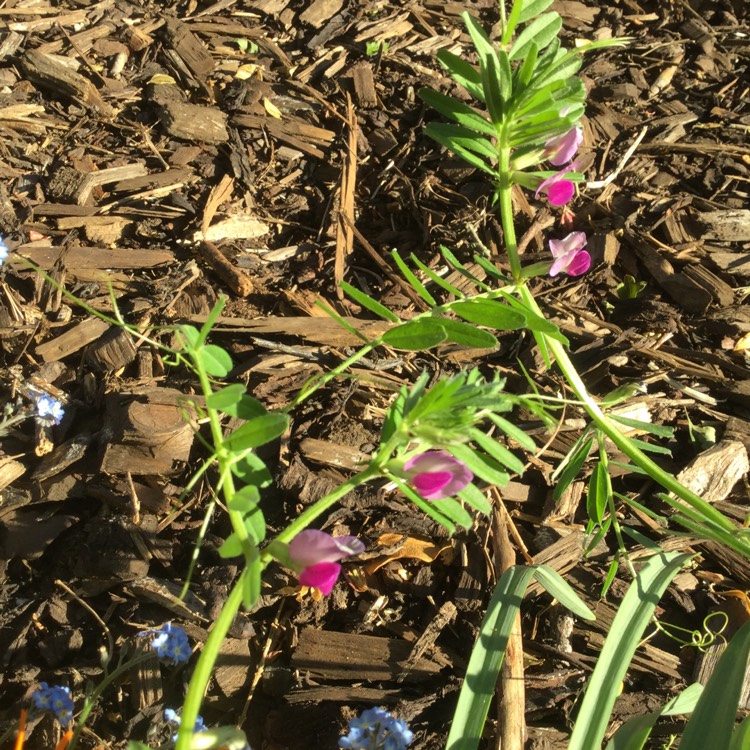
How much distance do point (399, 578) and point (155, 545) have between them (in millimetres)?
615

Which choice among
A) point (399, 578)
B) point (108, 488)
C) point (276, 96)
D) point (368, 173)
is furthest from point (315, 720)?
point (276, 96)

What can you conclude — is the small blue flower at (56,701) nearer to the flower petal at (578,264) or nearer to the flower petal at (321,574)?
the flower petal at (321,574)

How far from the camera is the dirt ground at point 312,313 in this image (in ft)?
6.39

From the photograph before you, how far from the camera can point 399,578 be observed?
208cm

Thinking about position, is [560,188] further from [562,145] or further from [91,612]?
[91,612]

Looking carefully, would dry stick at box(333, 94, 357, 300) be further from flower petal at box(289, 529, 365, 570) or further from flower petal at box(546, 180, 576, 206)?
flower petal at box(289, 529, 365, 570)

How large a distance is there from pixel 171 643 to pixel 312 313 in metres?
1.01

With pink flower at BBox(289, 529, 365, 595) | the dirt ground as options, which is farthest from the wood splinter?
pink flower at BBox(289, 529, 365, 595)

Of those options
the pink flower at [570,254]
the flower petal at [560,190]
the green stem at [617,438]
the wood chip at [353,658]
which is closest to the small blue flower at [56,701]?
the wood chip at [353,658]

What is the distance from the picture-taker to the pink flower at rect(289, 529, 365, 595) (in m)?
1.16

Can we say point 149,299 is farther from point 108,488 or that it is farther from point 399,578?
point 399,578

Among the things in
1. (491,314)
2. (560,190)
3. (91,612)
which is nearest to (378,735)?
(91,612)

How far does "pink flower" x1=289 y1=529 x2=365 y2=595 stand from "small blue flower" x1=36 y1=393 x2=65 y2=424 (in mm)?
1237

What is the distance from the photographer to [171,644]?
1.83 metres
